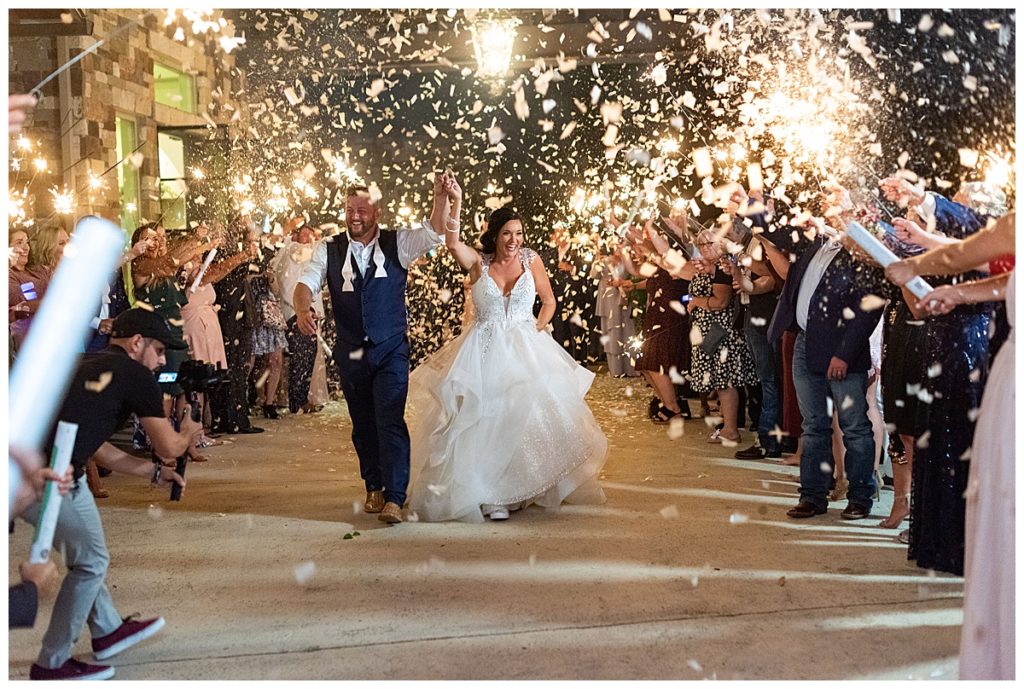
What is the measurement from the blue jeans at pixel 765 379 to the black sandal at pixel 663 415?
73.0 inches

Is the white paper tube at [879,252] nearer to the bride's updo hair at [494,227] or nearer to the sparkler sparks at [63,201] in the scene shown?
the bride's updo hair at [494,227]

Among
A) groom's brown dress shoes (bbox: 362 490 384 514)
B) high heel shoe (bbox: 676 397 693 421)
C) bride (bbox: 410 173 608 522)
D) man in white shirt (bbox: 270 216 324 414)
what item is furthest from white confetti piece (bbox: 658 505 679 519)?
man in white shirt (bbox: 270 216 324 414)

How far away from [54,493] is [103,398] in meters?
0.44

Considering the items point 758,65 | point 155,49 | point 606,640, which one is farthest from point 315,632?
point 155,49

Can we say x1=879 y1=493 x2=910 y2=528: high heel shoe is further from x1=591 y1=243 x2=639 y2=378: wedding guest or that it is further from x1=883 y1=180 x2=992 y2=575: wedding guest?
x1=591 y1=243 x2=639 y2=378: wedding guest

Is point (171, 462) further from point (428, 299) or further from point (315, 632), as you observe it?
point (428, 299)

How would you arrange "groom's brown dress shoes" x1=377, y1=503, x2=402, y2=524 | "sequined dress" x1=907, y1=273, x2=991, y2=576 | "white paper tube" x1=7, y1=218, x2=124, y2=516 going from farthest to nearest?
"white paper tube" x1=7, y1=218, x2=124, y2=516
"groom's brown dress shoes" x1=377, y1=503, x2=402, y2=524
"sequined dress" x1=907, y1=273, x2=991, y2=576

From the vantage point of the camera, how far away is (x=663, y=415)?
10070 millimetres

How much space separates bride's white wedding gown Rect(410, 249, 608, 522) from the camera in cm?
570

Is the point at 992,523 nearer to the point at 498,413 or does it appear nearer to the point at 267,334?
the point at 498,413

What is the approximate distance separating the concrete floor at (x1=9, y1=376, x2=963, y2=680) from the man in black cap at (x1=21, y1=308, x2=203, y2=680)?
0.55 ft

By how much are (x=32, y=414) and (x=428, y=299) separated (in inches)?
475

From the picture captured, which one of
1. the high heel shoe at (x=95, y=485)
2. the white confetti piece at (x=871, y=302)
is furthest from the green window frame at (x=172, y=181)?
the white confetti piece at (x=871, y=302)

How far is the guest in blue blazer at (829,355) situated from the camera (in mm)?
5469
